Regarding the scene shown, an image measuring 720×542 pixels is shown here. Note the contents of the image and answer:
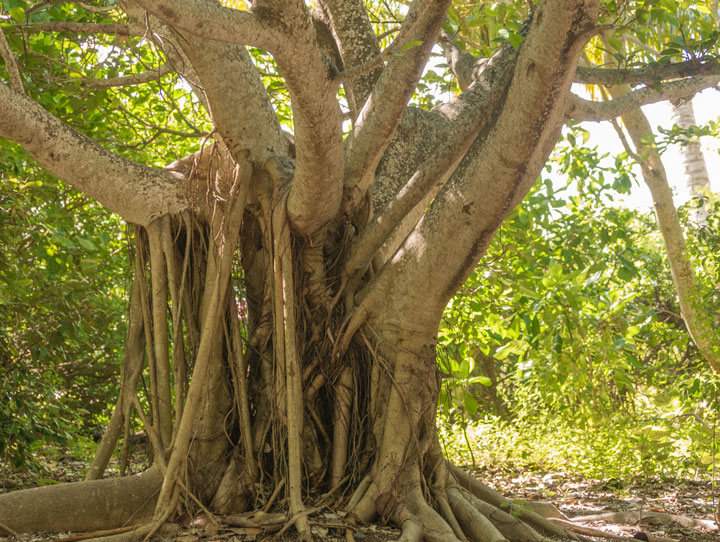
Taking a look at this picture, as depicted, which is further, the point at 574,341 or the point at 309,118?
the point at 574,341

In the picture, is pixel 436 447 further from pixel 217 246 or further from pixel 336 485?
pixel 217 246

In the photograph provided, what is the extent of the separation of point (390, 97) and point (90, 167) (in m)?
1.53

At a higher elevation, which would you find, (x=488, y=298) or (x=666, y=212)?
(x=666, y=212)

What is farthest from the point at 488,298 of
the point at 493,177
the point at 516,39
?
the point at 516,39

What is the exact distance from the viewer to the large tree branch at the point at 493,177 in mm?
2566

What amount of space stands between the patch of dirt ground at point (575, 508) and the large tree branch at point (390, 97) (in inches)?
63.7

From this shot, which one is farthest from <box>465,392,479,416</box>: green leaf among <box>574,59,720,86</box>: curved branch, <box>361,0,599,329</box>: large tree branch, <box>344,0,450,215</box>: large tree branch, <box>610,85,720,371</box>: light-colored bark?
<box>610,85,720,371</box>: light-colored bark

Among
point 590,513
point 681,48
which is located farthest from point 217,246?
point 590,513

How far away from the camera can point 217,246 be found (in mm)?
3438

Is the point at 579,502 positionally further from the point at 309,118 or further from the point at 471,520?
the point at 309,118

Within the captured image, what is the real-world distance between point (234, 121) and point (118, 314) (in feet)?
12.7

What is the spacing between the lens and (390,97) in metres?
3.09

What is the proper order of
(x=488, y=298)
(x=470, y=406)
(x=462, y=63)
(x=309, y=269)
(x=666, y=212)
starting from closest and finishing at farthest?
(x=309, y=269)
(x=470, y=406)
(x=462, y=63)
(x=488, y=298)
(x=666, y=212)

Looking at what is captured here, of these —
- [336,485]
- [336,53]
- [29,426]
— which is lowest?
[336,485]
